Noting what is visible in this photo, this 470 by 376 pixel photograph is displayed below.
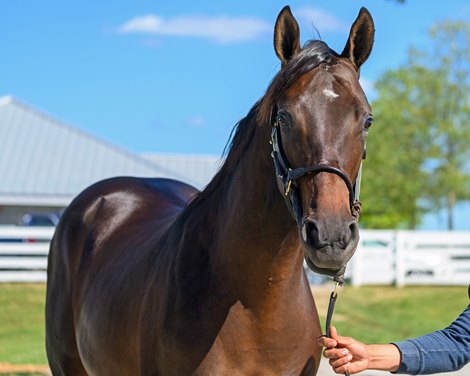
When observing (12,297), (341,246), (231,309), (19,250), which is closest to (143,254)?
(231,309)

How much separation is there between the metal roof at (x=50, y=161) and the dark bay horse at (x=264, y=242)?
79.3ft

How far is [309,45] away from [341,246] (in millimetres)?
998

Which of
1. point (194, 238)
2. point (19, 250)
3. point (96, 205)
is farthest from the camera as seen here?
point (19, 250)

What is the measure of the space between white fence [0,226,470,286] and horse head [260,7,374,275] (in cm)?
1519

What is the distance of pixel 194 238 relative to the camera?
405 centimetres

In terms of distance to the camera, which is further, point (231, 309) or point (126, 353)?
point (126, 353)

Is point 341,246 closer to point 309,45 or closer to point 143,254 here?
point 309,45

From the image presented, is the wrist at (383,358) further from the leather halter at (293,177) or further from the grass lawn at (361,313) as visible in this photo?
the grass lawn at (361,313)

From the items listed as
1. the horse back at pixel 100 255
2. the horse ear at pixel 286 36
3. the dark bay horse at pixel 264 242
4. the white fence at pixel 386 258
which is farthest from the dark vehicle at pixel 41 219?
the horse ear at pixel 286 36

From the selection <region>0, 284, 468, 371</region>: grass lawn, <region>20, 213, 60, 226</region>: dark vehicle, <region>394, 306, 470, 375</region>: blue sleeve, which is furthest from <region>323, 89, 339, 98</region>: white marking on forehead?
<region>20, 213, 60, 226</region>: dark vehicle

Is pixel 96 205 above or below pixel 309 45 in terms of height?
below

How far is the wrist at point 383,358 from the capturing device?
135 inches

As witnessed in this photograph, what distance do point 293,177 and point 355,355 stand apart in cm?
73

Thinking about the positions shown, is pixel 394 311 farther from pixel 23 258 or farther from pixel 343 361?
pixel 343 361
